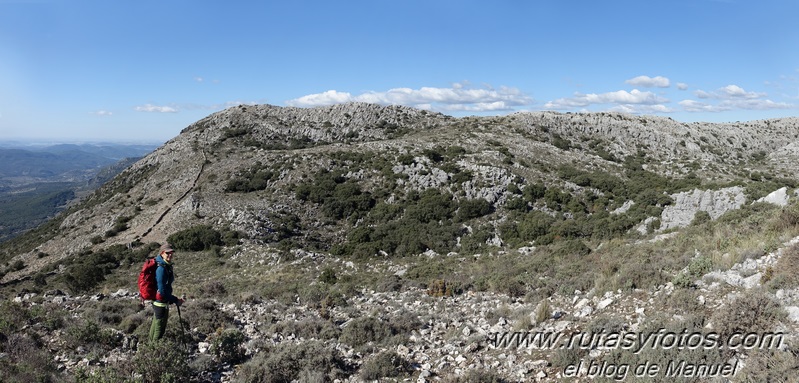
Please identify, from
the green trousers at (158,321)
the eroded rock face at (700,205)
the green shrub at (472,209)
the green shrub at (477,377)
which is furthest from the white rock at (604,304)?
the green shrub at (472,209)

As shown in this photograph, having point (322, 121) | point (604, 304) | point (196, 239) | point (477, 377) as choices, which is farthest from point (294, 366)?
point (322, 121)

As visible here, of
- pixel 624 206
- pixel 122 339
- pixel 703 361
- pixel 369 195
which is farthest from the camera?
pixel 369 195

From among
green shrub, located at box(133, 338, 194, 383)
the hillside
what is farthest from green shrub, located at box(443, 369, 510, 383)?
green shrub, located at box(133, 338, 194, 383)

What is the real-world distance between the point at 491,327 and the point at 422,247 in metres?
17.9

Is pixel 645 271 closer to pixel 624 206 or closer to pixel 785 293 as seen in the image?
pixel 785 293

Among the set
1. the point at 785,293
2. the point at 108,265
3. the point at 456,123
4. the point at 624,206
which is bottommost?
the point at 108,265

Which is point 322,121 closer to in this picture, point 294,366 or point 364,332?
point 364,332

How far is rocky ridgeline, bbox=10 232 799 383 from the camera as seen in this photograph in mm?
8211

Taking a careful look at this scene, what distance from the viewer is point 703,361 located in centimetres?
666

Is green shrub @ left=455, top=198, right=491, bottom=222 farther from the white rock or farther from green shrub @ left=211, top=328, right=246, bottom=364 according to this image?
green shrub @ left=211, top=328, right=246, bottom=364

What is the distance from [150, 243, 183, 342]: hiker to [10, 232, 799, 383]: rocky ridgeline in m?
0.78

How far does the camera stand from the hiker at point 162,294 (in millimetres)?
9102

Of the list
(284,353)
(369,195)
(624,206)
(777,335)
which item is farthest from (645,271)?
(369,195)

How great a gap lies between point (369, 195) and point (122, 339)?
2974 cm
